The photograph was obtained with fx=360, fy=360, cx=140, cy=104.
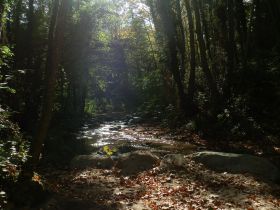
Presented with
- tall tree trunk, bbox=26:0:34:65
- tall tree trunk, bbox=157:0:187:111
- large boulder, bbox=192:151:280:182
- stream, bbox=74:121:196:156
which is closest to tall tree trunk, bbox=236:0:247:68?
tall tree trunk, bbox=157:0:187:111

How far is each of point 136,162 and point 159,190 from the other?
8.70 ft

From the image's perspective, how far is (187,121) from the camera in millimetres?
20562

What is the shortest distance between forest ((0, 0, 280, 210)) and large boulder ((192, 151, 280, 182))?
3 centimetres

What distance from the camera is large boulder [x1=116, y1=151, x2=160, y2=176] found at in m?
12.0

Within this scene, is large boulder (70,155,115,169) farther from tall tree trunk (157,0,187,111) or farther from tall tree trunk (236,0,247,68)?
tall tree trunk (236,0,247,68)

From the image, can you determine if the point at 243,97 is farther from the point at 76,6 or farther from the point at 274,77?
the point at 76,6

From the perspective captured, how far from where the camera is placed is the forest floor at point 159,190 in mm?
8305

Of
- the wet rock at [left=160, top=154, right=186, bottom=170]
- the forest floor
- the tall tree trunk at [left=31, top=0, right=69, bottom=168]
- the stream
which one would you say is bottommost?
the forest floor

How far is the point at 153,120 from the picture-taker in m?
28.8

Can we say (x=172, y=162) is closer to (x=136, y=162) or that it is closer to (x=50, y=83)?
(x=136, y=162)

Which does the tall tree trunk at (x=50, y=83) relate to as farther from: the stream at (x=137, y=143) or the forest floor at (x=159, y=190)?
the stream at (x=137, y=143)

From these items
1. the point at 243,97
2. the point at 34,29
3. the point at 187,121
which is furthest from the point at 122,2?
the point at 243,97

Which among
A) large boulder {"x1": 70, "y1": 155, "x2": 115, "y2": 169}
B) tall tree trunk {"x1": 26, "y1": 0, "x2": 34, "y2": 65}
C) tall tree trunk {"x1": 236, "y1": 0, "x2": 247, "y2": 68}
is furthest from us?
tall tree trunk {"x1": 236, "y1": 0, "x2": 247, "y2": 68}

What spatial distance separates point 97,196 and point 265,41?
17.0 m
